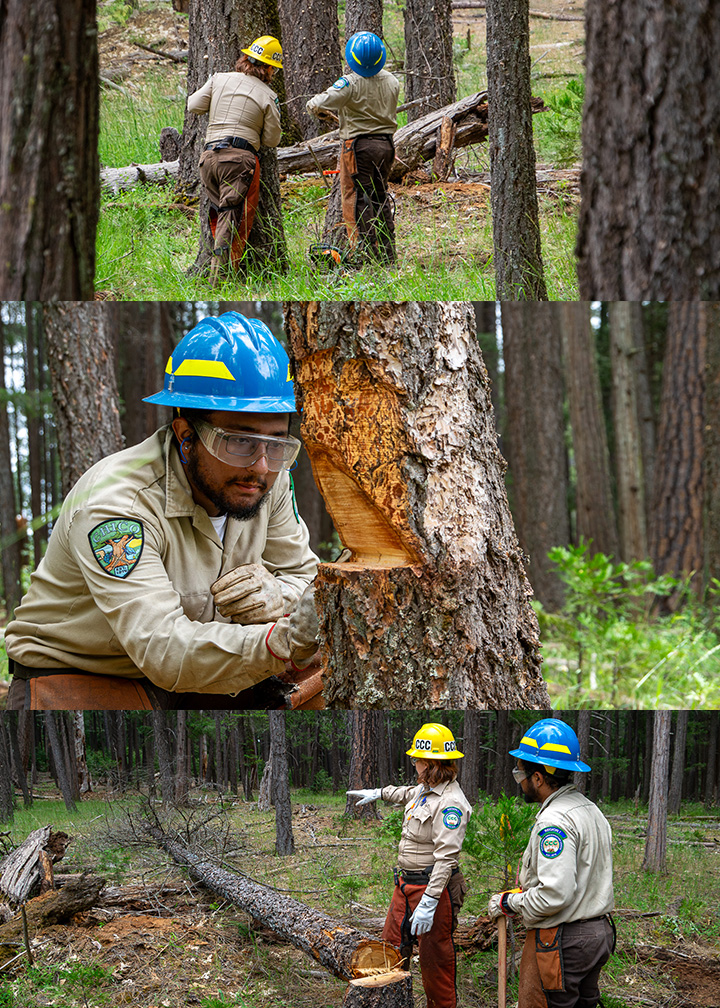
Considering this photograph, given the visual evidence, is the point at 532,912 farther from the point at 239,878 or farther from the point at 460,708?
the point at 239,878

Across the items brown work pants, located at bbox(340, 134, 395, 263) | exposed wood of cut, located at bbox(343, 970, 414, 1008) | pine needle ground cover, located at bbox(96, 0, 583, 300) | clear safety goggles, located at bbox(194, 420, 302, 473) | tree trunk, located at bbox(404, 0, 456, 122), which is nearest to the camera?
exposed wood of cut, located at bbox(343, 970, 414, 1008)

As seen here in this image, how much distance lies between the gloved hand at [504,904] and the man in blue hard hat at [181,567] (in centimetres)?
100

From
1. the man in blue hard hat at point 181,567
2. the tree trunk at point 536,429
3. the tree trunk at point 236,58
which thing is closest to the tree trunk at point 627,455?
the tree trunk at point 536,429

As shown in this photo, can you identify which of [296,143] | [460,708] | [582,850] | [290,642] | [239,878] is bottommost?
[239,878]

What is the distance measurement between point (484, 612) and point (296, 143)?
5516 mm

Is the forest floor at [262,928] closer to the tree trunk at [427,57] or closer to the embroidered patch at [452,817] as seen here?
the embroidered patch at [452,817]

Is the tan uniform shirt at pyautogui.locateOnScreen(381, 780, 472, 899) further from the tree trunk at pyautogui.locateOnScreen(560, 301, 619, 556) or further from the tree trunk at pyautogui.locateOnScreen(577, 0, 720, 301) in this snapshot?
the tree trunk at pyautogui.locateOnScreen(560, 301, 619, 556)

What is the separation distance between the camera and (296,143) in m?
7.25

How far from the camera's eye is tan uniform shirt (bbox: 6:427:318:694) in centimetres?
299

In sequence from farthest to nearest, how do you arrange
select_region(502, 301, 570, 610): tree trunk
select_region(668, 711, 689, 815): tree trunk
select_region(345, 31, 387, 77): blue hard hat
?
1. select_region(502, 301, 570, 610): tree trunk
2. select_region(345, 31, 387, 77): blue hard hat
3. select_region(668, 711, 689, 815): tree trunk

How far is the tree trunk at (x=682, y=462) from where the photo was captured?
27.7 ft

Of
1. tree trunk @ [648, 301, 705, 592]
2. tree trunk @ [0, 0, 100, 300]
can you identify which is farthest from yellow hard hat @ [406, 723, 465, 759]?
tree trunk @ [648, 301, 705, 592]

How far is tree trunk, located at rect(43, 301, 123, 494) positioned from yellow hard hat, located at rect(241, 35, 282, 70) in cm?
204

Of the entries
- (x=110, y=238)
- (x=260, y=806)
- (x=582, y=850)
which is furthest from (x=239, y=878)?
(x=110, y=238)
